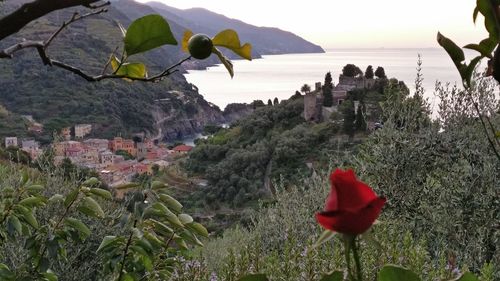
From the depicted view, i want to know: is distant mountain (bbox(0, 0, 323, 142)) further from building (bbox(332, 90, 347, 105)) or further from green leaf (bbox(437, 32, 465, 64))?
green leaf (bbox(437, 32, 465, 64))

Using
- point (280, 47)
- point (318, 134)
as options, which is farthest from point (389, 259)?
point (280, 47)

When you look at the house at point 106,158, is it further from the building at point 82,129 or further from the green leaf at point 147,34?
the green leaf at point 147,34

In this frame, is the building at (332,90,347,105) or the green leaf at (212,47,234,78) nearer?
the green leaf at (212,47,234,78)

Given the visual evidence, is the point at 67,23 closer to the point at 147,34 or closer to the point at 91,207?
the point at 147,34

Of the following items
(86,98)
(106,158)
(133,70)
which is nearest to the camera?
(133,70)

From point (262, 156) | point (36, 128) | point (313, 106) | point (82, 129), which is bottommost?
point (82, 129)

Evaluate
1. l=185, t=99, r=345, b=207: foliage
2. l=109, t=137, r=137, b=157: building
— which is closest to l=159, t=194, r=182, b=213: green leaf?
l=185, t=99, r=345, b=207: foliage

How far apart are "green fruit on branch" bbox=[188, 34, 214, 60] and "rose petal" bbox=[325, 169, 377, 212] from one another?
0.22 metres

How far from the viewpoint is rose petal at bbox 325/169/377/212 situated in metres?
0.36

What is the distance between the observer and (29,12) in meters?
0.41

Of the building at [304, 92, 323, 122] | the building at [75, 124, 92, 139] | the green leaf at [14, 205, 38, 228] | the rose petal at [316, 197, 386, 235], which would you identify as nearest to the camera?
→ the rose petal at [316, 197, 386, 235]

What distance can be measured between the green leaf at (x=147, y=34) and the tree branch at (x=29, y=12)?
9cm

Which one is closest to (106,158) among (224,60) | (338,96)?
(338,96)

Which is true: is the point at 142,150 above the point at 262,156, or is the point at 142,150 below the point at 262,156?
below
